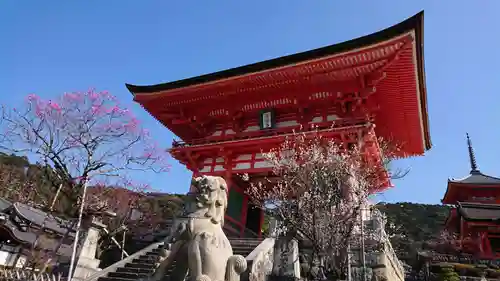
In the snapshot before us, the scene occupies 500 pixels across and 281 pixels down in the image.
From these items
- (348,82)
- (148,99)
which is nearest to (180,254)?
(348,82)

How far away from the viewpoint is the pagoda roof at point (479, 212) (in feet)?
65.9

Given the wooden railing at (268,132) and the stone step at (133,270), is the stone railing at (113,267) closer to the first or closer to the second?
the stone step at (133,270)

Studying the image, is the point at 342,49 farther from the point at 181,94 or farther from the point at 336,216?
the point at 181,94

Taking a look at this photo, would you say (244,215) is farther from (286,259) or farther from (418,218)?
(418,218)

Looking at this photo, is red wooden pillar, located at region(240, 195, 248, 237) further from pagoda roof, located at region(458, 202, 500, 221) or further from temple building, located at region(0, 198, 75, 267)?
pagoda roof, located at region(458, 202, 500, 221)

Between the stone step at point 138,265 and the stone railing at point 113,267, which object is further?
the stone step at point 138,265

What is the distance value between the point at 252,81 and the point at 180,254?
9.47 metres

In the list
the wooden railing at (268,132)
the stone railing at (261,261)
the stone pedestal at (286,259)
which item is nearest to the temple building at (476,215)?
the wooden railing at (268,132)

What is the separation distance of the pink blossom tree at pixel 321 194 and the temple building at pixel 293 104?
0.61 meters

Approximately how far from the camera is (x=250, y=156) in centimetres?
1375

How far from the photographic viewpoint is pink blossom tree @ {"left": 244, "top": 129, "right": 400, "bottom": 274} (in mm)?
8422

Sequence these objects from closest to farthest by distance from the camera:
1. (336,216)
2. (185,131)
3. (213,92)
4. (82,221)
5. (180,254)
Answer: (180,254) < (336,216) < (82,221) < (213,92) < (185,131)

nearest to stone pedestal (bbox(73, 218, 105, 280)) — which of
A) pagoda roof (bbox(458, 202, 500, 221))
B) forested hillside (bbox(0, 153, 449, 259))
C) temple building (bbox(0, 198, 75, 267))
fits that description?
forested hillside (bbox(0, 153, 449, 259))

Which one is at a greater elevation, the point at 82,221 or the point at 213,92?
the point at 213,92
